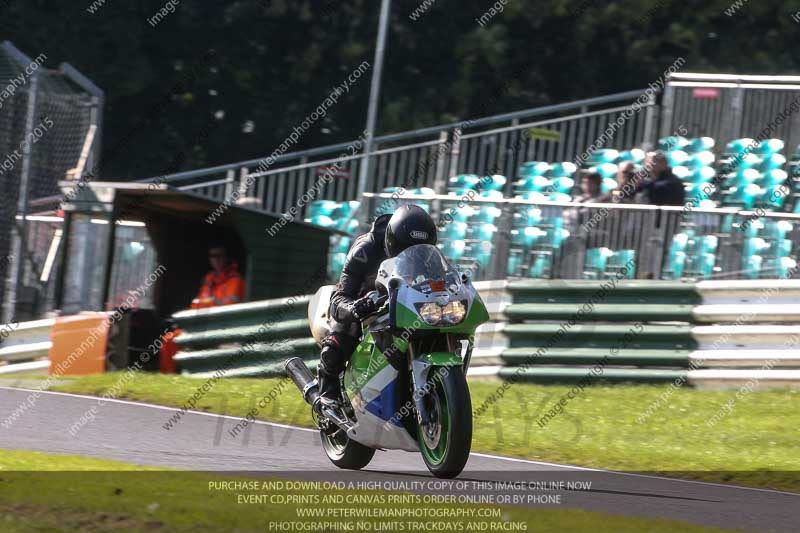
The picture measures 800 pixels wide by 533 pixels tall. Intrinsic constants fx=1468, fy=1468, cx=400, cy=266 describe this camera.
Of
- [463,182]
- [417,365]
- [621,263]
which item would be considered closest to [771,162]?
[621,263]

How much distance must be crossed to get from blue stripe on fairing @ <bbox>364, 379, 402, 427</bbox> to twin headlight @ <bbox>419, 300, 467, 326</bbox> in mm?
473

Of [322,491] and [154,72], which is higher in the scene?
[154,72]

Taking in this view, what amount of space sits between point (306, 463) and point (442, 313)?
1576 mm

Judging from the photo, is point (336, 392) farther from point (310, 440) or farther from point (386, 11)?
point (386, 11)

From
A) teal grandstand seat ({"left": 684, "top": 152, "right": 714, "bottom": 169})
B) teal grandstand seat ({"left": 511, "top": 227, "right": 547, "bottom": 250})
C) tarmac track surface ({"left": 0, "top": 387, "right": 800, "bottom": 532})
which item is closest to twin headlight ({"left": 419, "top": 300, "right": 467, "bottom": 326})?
tarmac track surface ({"left": 0, "top": 387, "right": 800, "bottom": 532})

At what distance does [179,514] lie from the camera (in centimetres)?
611

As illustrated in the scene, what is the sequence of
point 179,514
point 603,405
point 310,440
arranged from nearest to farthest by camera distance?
1. point 179,514
2. point 310,440
3. point 603,405

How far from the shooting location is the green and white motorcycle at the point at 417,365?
7.26 meters

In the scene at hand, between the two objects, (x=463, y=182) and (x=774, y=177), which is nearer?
(x=774, y=177)

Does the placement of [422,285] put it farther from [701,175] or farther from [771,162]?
[701,175]

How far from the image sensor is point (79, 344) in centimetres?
1391

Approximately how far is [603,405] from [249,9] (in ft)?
64.8

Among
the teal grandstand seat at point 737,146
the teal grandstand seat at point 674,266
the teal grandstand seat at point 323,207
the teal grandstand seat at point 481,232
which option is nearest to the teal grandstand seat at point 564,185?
the teal grandstand seat at point 737,146

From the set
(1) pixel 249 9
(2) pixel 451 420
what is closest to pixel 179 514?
(2) pixel 451 420
